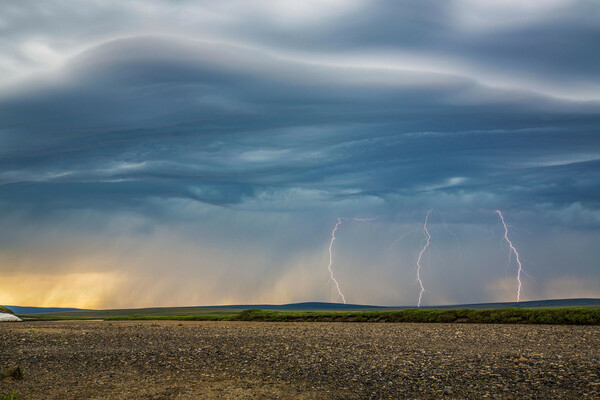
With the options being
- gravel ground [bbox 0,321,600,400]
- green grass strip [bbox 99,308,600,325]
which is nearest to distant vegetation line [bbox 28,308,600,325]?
green grass strip [bbox 99,308,600,325]

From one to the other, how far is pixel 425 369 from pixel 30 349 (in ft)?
69.3

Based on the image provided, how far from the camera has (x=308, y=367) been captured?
19.9 metres

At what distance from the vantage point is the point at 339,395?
15.6 m

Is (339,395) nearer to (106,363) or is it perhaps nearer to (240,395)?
(240,395)

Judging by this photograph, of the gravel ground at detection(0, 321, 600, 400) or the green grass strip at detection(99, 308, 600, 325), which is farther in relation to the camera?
the green grass strip at detection(99, 308, 600, 325)

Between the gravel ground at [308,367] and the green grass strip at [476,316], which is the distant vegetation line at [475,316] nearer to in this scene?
the green grass strip at [476,316]

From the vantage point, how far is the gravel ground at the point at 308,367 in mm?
16125

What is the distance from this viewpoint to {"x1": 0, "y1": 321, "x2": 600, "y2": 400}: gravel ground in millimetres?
16125

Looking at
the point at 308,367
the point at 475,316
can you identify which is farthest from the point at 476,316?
the point at 308,367

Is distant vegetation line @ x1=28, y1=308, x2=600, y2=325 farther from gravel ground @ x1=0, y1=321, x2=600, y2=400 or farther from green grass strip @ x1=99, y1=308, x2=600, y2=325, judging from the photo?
gravel ground @ x1=0, y1=321, x2=600, y2=400

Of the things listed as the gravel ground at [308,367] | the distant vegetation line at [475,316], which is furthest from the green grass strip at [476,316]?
the gravel ground at [308,367]

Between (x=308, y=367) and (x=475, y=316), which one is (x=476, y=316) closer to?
(x=475, y=316)

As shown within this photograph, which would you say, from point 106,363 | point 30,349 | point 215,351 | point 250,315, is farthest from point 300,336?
point 250,315

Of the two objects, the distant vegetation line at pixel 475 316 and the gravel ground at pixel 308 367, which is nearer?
the gravel ground at pixel 308 367
